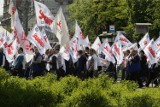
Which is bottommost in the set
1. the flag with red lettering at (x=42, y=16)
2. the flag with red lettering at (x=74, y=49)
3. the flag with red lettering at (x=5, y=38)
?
the flag with red lettering at (x=74, y=49)

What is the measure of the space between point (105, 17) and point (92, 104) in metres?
46.7

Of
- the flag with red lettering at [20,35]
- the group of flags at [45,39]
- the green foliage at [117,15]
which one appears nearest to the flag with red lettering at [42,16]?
the group of flags at [45,39]

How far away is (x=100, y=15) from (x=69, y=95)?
46434 millimetres

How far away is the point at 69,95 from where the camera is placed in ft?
33.4

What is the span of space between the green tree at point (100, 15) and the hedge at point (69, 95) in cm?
4276

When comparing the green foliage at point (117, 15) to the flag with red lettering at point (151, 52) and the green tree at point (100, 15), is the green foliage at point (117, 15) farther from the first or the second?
the flag with red lettering at point (151, 52)

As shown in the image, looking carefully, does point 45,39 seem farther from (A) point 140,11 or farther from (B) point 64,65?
(A) point 140,11

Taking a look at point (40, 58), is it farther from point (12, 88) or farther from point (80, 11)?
point (80, 11)

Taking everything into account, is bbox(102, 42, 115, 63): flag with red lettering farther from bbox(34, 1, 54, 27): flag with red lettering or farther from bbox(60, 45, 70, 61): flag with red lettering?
bbox(34, 1, 54, 27): flag with red lettering

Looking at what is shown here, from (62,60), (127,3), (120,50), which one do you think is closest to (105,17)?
(127,3)

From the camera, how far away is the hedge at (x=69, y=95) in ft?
30.5

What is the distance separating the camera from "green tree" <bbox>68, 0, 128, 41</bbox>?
5466cm

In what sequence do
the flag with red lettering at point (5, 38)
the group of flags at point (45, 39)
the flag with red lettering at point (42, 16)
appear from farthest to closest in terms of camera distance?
the flag with red lettering at point (5, 38)
the flag with red lettering at point (42, 16)
the group of flags at point (45, 39)

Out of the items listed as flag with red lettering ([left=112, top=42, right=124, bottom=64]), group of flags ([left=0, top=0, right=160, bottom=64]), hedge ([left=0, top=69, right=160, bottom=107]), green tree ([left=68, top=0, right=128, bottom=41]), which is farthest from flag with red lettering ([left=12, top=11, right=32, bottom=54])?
green tree ([left=68, top=0, right=128, bottom=41])
